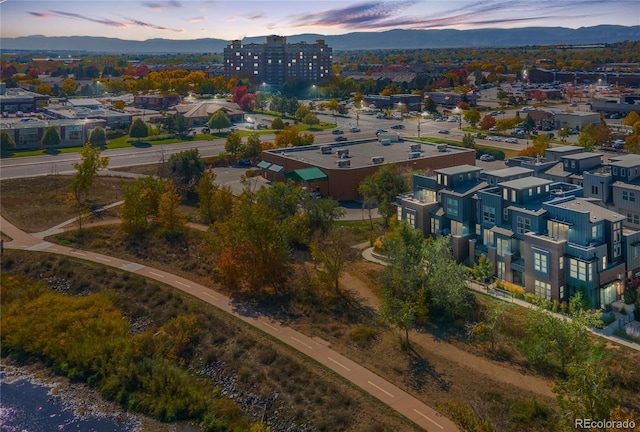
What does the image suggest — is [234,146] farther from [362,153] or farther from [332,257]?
[332,257]

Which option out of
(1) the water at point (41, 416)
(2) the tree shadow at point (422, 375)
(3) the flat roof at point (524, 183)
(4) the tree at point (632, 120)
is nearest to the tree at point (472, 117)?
(4) the tree at point (632, 120)

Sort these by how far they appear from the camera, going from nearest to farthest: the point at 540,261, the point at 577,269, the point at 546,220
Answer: the point at 577,269
the point at 540,261
the point at 546,220

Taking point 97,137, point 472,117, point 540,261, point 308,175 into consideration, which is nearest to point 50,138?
point 97,137

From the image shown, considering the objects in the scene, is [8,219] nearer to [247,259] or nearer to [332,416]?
[247,259]

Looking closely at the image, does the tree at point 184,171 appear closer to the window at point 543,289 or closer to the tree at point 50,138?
the tree at point 50,138

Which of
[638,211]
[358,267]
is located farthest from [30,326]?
[638,211]

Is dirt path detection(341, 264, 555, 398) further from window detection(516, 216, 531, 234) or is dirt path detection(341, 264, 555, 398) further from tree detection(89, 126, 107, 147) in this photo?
tree detection(89, 126, 107, 147)
